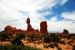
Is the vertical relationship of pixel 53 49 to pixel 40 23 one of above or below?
below

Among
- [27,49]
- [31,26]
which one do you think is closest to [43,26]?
[31,26]

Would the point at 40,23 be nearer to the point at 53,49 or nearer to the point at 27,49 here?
the point at 53,49

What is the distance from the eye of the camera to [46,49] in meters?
35.1

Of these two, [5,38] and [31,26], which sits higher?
[31,26]

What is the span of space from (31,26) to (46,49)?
53057mm

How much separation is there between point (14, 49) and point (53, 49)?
39.0 feet

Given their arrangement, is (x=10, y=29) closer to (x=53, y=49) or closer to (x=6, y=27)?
(x=6, y=27)

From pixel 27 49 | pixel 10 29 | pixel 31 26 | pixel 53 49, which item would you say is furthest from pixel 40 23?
pixel 27 49

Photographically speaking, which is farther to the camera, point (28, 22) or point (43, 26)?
point (28, 22)

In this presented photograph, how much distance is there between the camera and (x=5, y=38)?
52.5 meters

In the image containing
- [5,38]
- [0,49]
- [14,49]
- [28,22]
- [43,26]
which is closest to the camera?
[0,49]

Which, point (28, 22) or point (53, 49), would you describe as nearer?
point (53, 49)

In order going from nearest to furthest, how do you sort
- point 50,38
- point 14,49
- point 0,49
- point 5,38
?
point 0,49 → point 14,49 → point 50,38 → point 5,38

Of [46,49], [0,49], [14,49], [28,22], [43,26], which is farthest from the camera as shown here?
[28,22]
